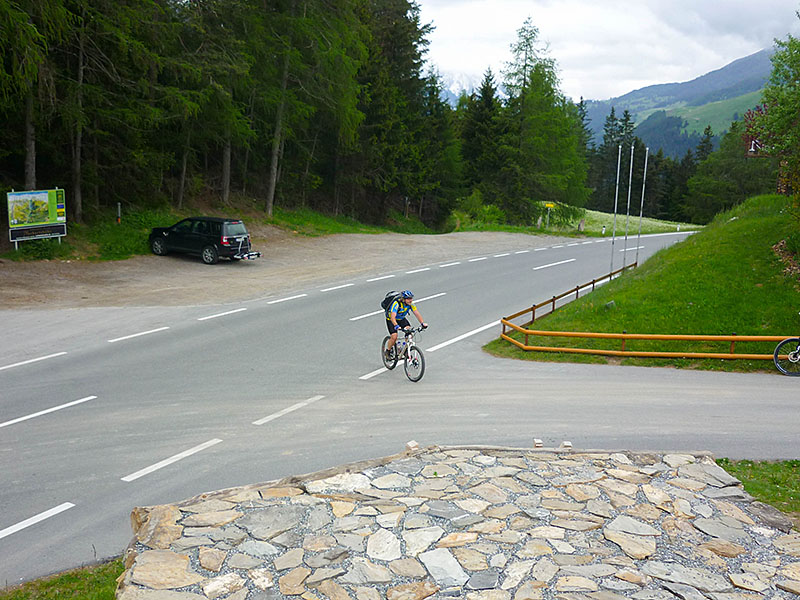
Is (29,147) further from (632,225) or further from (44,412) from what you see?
(632,225)

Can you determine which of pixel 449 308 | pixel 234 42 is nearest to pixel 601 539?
pixel 449 308

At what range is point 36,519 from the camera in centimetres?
735

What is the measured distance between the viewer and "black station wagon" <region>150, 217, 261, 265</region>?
2608 cm

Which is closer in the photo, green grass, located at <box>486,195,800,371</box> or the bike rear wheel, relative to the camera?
the bike rear wheel

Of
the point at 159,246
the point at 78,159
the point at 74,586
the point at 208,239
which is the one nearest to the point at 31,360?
the point at 74,586

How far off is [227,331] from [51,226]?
12.2 meters

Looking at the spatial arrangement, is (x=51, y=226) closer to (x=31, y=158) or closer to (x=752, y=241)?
(x=31, y=158)

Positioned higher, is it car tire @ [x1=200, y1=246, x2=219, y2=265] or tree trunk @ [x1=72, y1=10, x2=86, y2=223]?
tree trunk @ [x1=72, y1=10, x2=86, y2=223]

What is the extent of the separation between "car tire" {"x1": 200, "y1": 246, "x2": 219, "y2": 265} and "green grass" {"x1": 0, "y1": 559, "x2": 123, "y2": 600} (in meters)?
20.8

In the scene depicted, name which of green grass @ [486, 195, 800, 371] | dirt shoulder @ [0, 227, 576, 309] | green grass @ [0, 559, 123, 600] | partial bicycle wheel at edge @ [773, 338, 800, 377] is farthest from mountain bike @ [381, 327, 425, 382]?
dirt shoulder @ [0, 227, 576, 309]

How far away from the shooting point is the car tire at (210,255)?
85.9 ft

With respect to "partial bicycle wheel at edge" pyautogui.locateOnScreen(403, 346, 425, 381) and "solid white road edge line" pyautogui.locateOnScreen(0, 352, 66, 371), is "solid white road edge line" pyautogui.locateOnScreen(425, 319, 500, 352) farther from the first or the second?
"solid white road edge line" pyautogui.locateOnScreen(0, 352, 66, 371)

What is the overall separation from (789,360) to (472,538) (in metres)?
10.9

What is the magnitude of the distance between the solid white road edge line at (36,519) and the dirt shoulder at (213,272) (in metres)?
12.4
